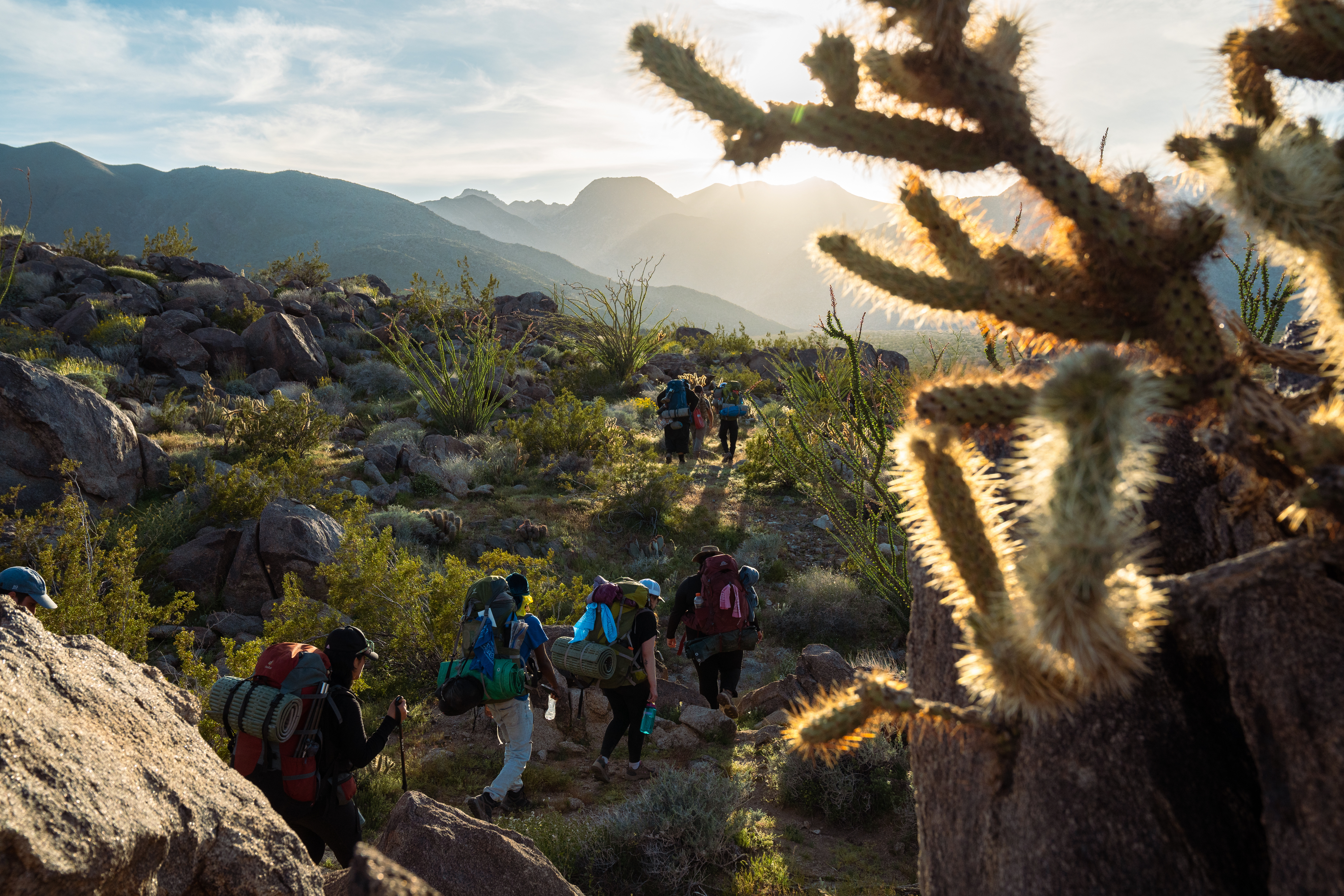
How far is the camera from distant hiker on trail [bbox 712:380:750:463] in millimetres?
16266

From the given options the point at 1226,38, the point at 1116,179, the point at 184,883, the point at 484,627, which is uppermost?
the point at 1226,38

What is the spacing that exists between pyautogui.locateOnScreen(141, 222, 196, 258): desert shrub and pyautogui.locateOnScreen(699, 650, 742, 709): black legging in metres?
30.1

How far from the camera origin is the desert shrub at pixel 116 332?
18.6 meters

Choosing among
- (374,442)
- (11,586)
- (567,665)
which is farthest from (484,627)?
(374,442)

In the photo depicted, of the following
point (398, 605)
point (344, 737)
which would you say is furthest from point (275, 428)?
point (344, 737)

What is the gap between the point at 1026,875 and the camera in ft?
6.25

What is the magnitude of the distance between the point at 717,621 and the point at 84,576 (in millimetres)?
5198

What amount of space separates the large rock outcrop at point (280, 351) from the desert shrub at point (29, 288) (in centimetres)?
700

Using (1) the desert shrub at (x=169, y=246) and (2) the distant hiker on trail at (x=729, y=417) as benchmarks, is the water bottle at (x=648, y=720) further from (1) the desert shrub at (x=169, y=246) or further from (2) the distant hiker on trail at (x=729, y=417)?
(1) the desert shrub at (x=169, y=246)

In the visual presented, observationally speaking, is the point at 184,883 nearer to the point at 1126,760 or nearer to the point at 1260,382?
the point at 1126,760

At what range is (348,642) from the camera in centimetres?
441

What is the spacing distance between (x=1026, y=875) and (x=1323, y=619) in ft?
3.13

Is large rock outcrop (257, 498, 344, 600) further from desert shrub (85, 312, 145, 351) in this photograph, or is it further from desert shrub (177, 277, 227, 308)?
desert shrub (177, 277, 227, 308)

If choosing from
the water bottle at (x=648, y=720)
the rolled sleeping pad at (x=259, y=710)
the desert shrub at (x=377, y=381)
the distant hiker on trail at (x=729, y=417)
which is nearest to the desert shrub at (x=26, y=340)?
the desert shrub at (x=377, y=381)
